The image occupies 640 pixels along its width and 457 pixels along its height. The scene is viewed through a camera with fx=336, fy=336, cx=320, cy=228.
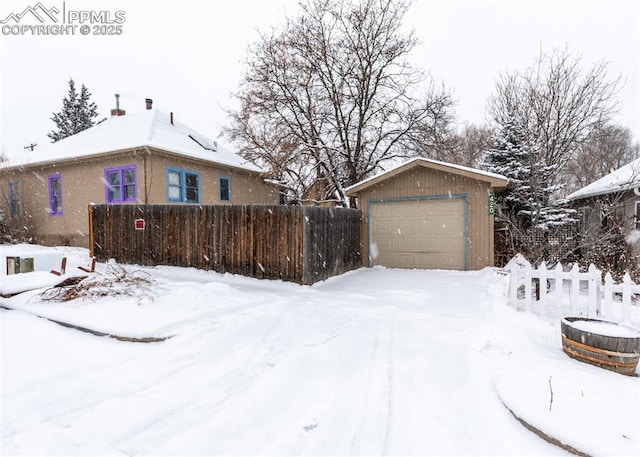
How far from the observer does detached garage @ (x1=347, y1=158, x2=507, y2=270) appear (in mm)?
9328

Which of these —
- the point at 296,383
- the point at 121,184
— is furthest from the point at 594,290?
the point at 121,184

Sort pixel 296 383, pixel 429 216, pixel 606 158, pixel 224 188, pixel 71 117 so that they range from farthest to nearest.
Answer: pixel 71 117 → pixel 606 158 → pixel 224 188 → pixel 429 216 → pixel 296 383

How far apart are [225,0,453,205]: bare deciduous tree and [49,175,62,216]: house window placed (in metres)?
7.66

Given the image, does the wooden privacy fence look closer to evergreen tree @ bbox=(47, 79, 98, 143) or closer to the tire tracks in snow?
the tire tracks in snow

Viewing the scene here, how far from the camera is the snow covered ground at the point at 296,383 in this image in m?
2.33

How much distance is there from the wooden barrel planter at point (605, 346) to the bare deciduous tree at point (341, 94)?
1142 centimetres

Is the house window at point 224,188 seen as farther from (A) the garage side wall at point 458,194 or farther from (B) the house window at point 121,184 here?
(A) the garage side wall at point 458,194

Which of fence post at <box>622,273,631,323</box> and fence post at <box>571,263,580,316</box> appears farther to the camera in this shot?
fence post at <box>571,263,580,316</box>

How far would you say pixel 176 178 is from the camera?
41.4 feet

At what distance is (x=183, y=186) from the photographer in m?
12.8

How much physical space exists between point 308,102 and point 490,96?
27.6 ft

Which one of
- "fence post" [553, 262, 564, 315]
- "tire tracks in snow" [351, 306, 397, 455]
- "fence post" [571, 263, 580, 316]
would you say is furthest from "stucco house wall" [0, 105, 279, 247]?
"fence post" [571, 263, 580, 316]

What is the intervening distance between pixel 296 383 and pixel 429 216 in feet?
25.7

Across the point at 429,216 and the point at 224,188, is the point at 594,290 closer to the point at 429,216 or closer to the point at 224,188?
the point at 429,216
